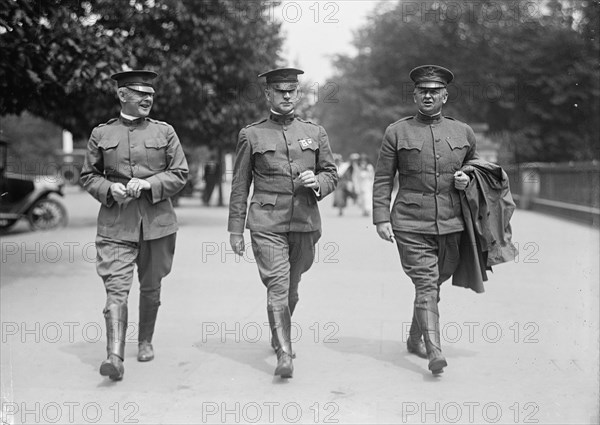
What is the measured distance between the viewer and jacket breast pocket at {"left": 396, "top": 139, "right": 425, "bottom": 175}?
523cm

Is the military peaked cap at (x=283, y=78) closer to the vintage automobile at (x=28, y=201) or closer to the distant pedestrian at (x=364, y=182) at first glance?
the vintage automobile at (x=28, y=201)

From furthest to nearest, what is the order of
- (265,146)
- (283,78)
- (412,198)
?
1. (412,198)
2. (265,146)
3. (283,78)

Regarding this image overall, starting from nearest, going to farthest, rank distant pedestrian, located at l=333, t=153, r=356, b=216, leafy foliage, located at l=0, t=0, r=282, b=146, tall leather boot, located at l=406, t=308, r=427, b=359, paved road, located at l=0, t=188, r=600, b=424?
paved road, located at l=0, t=188, r=600, b=424, tall leather boot, located at l=406, t=308, r=427, b=359, leafy foliage, located at l=0, t=0, r=282, b=146, distant pedestrian, located at l=333, t=153, r=356, b=216

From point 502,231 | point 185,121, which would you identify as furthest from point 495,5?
point 502,231

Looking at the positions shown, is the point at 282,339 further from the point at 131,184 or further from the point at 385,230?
the point at 131,184

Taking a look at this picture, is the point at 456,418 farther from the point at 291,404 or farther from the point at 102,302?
the point at 102,302

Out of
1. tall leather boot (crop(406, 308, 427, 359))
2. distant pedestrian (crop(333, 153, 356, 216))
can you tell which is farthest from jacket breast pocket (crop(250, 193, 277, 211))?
distant pedestrian (crop(333, 153, 356, 216))

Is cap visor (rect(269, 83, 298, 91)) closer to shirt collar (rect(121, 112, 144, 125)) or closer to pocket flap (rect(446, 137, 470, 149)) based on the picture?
shirt collar (rect(121, 112, 144, 125))

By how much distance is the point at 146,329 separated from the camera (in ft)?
18.2

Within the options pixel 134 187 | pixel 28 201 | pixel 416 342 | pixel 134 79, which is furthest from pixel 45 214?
pixel 416 342

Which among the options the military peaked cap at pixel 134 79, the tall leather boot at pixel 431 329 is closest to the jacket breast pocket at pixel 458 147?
the tall leather boot at pixel 431 329

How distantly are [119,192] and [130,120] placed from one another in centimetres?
53

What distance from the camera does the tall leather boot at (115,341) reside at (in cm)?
478

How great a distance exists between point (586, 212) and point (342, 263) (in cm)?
913
